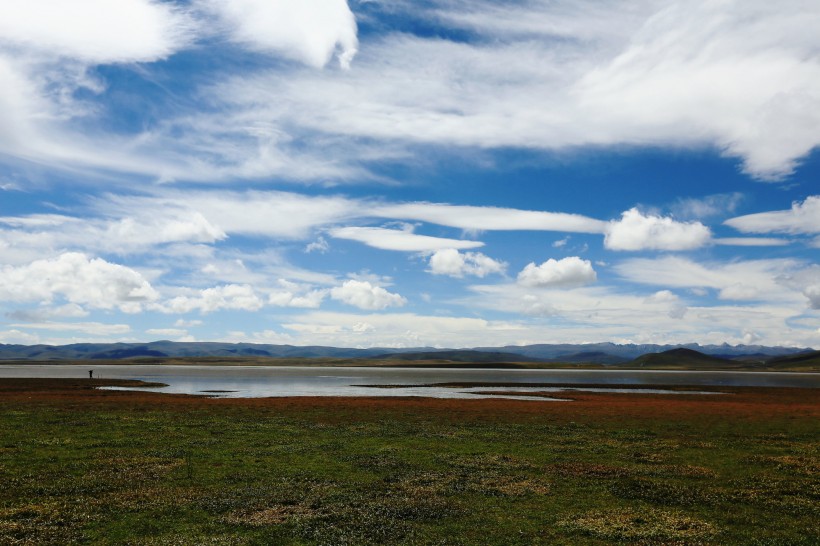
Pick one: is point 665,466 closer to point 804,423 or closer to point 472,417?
point 472,417

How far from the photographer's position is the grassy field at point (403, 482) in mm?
20078

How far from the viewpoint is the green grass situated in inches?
788

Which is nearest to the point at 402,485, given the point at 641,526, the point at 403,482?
the point at 403,482

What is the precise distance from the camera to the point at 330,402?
74375 mm

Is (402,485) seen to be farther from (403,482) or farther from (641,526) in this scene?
(641,526)

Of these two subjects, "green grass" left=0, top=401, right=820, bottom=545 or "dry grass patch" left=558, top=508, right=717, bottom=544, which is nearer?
"dry grass patch" left=558, top=508, right=717, bottom=544

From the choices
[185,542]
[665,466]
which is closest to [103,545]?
[185,542]

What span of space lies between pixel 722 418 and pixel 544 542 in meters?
49.7

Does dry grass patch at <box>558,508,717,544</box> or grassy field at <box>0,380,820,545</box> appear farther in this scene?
grassy field at <box>0,380,820,545</box>

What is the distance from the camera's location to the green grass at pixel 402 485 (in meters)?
20.0

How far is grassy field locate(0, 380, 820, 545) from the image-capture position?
20.1 m

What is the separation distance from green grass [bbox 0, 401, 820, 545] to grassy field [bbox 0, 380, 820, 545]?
12cm

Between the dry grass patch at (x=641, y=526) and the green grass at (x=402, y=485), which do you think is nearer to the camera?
the dry grass patch at (x=641, y=526)

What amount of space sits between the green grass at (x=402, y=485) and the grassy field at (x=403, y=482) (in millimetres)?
118
